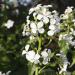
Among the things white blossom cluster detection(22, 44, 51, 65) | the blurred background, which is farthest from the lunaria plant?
the blurred background

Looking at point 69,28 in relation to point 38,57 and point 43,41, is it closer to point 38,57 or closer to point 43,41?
point 43,41

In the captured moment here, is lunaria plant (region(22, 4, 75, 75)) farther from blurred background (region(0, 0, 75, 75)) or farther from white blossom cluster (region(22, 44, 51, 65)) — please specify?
blurred background (region(0, 0, 75, 75))

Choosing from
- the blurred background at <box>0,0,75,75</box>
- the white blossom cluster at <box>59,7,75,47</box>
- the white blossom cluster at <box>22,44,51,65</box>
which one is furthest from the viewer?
the blurred background at <box>0,0,75,75</box>

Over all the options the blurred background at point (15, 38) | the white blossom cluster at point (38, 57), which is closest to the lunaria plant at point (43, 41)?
the white blossom cluster at point (38, 57)

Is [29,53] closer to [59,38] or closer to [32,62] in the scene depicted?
[32,62]

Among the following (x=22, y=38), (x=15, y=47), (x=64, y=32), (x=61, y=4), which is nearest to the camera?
(x=64, y=32)

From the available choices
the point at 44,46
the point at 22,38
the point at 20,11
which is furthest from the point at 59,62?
the point at 20,11

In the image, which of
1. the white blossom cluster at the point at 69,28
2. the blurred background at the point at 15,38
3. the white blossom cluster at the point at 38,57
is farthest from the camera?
the blurred background at the point at 15,38

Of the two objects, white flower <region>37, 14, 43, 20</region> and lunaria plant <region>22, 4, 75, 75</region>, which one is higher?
white flower <region>37, 14, 43, 20</region>

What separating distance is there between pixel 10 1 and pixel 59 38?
10.9 ft

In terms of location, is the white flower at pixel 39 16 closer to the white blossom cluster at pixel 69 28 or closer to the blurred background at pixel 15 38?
the white blossom cluster at pixel 69 28

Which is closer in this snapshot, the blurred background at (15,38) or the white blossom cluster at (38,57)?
the white blossom cluster at (38,57)

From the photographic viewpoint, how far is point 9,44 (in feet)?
12.3

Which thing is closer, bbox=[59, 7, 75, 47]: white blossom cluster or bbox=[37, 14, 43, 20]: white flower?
bbox=[37, 14, 43, 20]: white flower
